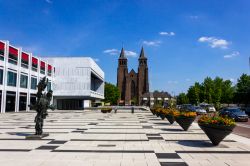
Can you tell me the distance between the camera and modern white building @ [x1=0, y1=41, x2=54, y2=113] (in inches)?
1757

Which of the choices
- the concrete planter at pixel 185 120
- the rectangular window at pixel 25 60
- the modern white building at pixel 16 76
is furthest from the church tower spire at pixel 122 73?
the concrete planter at pixel 185 120

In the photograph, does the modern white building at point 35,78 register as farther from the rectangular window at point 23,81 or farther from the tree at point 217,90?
the tree at point 217,90

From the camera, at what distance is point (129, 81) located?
5694 inches

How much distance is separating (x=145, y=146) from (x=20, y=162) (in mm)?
5015

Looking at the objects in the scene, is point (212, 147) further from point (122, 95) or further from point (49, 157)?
point (122, 95)

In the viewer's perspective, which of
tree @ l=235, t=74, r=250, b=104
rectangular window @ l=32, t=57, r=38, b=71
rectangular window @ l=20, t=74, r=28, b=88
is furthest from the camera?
tree @ l=235, t=74, r=250, b=104

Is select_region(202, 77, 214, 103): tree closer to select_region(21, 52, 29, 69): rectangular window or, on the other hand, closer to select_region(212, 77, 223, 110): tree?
select_region(212, 77, 223, 110): tree

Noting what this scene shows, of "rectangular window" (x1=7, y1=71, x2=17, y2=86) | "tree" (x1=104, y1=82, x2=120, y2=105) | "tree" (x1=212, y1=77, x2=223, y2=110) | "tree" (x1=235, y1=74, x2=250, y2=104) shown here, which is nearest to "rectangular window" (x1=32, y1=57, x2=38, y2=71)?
"rectangular window" (x1=7, y1=71, x2=17, y2=86)

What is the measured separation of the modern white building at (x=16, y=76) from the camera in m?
44.6

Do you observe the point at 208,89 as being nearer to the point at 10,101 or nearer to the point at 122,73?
the point at 122,73

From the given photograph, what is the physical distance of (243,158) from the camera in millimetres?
9391

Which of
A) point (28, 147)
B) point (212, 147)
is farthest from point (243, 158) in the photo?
point (28, 147)

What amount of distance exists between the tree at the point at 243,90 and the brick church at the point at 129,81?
57047mm

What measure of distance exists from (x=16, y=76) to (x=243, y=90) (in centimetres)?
6478
